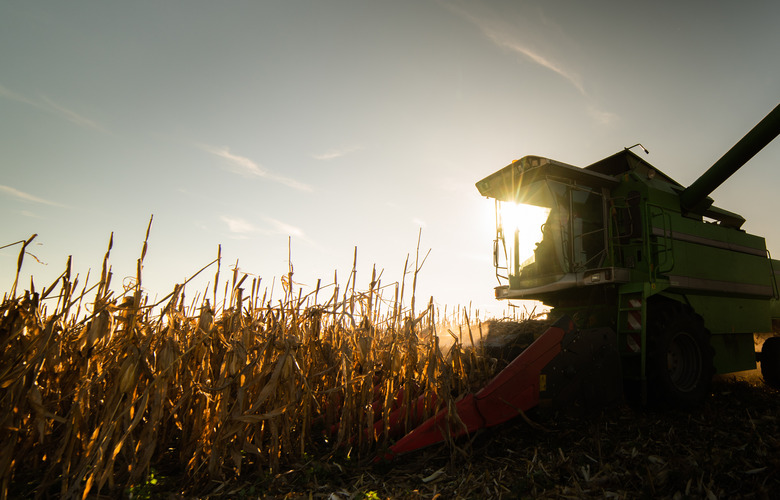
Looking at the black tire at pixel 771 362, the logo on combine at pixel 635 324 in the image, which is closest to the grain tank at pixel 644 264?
the logo on combine at pixel 635 324

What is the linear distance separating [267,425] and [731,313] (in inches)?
236

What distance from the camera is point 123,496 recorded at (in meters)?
2.09

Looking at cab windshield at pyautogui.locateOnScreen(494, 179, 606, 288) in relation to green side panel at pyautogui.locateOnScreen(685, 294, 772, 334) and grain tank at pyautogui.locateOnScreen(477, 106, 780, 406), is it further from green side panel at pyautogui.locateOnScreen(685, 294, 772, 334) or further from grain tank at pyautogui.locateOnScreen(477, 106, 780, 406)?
green side panel at pyautogui.locateOnScreen(685, 294, 772, 334)

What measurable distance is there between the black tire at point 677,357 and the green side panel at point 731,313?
1.12ft

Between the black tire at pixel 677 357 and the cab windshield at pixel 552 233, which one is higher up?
the cab windshield at pixel 552 233

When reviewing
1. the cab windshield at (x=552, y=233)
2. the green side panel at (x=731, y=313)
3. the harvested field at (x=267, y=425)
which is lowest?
the harvested field at (x=267, y=425)

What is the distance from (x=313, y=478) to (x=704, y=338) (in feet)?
14.8

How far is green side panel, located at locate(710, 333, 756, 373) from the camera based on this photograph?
5129 millimetres

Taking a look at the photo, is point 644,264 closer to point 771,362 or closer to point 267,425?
point 771,362

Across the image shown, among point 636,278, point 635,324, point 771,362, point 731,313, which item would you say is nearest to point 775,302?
point 771,362

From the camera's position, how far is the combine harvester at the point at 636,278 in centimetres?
361

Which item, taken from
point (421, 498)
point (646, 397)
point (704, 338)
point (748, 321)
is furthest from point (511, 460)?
point (748, 321)

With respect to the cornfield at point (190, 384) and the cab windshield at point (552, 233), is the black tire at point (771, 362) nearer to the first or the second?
the cab windshield at point (552, 233)

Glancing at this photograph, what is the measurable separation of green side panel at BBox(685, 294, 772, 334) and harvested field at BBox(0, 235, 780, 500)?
1.97 m
